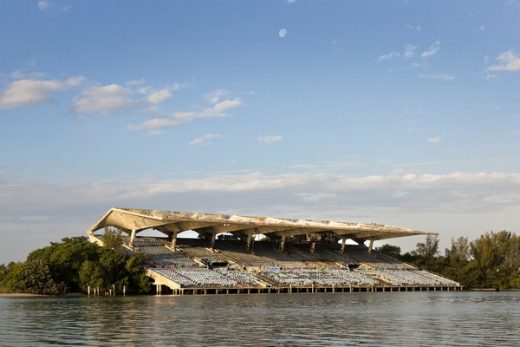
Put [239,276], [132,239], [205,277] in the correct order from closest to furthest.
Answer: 1. [205,277]
2. [239,276]
3. [132,239]

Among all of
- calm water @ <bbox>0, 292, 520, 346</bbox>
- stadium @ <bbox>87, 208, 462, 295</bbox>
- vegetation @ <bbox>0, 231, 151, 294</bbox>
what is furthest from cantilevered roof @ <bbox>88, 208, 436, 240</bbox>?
calm water @ <bbox>0, 292, 520, 346</bbox>

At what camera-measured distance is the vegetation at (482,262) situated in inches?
4796

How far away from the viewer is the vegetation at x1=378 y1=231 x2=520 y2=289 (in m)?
122

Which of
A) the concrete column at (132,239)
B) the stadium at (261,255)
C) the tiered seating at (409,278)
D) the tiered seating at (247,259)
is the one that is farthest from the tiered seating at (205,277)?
the tiered seating at (409,278)

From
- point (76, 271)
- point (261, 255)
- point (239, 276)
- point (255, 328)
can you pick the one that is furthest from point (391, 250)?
point (255, 328)

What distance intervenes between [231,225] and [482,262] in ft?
158

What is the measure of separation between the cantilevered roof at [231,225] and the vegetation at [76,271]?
7.21 m

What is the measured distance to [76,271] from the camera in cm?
8500

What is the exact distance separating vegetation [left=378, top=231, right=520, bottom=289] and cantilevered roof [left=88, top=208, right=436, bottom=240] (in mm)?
8857

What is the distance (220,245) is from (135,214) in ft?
74.9

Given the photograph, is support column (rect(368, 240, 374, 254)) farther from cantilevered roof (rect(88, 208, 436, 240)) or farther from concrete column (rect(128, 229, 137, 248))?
concrete column (rect(128, 229, 137, 248))

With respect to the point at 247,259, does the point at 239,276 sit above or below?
below

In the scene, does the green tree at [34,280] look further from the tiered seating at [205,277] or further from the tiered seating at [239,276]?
the tiered seating at [239,276]

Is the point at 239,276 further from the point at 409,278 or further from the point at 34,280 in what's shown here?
the point at 409,278
